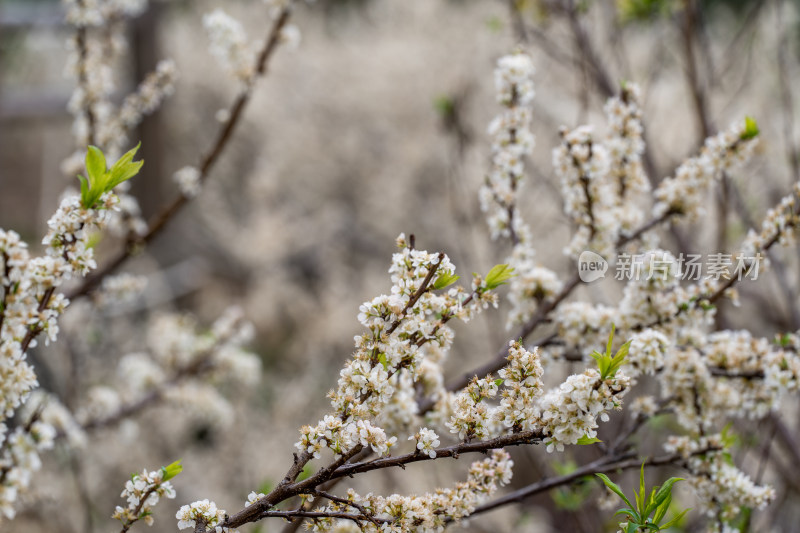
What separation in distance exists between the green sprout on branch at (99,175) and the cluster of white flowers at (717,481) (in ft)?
3.38

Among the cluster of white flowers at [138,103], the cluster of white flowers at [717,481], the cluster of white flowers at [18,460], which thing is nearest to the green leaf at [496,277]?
the cluster of white flowers at [717,481]

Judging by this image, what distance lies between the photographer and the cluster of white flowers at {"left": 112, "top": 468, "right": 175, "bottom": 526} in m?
0.93

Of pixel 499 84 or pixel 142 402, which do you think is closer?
pixel 499 84

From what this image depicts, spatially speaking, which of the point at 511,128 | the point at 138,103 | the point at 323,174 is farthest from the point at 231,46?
the point at 323,174

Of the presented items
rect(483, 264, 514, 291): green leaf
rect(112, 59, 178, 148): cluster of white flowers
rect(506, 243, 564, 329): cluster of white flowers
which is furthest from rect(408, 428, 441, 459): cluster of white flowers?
rect(112, 59, 178, 148): cluster of white flowers

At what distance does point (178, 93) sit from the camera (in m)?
6.12

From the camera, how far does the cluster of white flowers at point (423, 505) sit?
871 millimetres

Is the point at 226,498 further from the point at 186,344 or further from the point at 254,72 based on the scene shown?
the point at 254,72

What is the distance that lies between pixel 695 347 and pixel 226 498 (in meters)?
3.01

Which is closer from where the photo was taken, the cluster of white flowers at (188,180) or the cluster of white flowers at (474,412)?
the cluster of white flowers at (474,412)

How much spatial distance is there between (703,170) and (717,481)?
1.94ft

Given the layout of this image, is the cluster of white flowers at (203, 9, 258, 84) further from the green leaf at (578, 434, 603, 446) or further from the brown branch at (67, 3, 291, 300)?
the green leaf at (578, 434, 603, 446)

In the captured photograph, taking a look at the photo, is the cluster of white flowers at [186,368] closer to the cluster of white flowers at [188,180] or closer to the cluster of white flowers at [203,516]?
the cluster of white flowers at [188,180]

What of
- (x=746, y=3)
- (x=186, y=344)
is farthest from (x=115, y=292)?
(x=746, y=3)
